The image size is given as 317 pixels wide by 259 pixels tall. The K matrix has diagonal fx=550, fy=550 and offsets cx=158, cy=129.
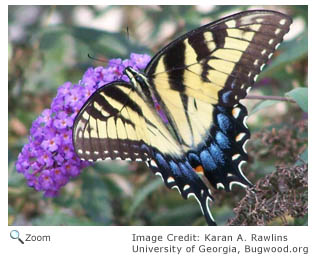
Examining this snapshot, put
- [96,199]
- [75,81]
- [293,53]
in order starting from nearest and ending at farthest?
[293,53]
[96,199]
[75,81]

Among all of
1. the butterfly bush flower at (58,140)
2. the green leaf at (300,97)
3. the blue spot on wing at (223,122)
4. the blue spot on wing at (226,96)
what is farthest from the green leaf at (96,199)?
the green leaf at (300,97)

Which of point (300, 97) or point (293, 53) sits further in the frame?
point (293, 53)

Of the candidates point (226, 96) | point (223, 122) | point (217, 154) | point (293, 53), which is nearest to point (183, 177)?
point (217, 154)

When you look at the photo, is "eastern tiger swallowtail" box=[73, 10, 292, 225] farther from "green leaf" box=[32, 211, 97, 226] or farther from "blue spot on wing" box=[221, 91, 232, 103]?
"green leaf" box=[32, 211, 97, 226]

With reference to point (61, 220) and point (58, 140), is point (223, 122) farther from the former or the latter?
point (61, 220)
